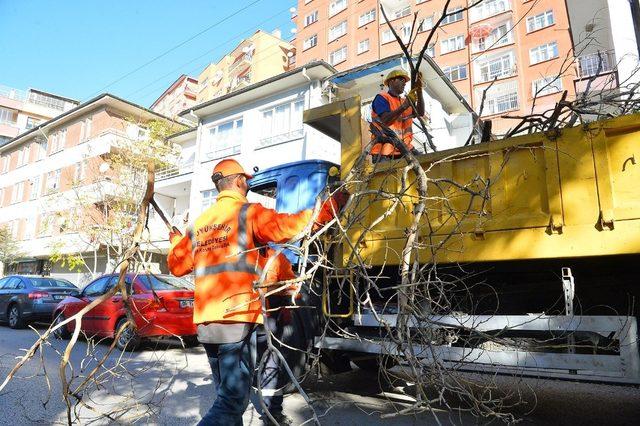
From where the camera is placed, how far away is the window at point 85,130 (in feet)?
94.0

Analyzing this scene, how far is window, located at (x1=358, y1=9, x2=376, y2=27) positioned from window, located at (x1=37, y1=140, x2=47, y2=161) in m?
28.6

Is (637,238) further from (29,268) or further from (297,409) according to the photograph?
(29,268)

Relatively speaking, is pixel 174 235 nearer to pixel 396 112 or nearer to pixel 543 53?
pixel 396 112

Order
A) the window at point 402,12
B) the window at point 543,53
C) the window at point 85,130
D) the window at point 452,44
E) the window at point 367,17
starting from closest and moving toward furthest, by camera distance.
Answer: the window at point 85,130 < the window at point 543,53 < the window at point 452,44 < the window at point 402,12 < the window at point 367,17

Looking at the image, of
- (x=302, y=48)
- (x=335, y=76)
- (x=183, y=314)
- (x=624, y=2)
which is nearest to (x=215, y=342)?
(x=183, y=314)

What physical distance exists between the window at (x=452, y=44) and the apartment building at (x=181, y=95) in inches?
1531

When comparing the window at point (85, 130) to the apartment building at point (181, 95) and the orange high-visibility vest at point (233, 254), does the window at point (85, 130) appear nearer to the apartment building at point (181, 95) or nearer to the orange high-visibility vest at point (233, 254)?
the orange high-visibility vest at point (233, 254)

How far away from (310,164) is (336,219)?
8.47 ft

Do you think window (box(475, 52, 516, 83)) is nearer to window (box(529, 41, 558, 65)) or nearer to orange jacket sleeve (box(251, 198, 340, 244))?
window (box(529, 41, 558, 65))

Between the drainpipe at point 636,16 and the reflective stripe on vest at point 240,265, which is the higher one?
the drainpipe at point 636,16

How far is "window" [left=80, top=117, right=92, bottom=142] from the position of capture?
28.6 m

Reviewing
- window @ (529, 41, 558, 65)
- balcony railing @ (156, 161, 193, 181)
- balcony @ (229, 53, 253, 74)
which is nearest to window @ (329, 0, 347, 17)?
balcony @ (229, 53, 253, 74)

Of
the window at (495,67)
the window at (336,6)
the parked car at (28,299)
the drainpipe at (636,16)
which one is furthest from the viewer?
the window at (336,6)

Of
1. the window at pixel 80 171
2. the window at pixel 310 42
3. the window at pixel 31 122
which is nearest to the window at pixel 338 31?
the window at pixel 310 42
